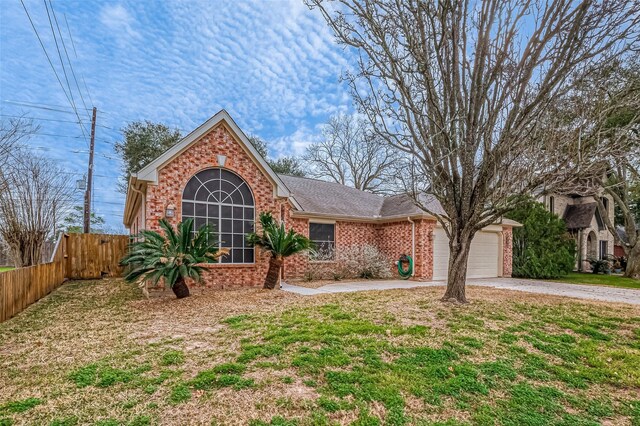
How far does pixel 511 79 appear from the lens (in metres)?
7.70

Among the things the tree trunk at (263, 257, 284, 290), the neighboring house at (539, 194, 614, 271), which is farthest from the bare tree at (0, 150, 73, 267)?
the neighboring house at (539, 194, 614, 271)

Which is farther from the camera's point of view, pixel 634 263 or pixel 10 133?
pixel 634 263

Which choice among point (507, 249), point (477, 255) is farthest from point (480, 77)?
point (507, 249)

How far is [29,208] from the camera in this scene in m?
13.1

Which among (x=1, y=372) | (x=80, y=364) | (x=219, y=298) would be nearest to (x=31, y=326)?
(x=1, y=372)

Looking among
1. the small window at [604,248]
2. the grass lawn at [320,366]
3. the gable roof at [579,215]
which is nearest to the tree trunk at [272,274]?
the grass lawn at [320,366]

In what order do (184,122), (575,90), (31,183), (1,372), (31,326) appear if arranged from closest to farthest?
(1,372) < (31,326) < (575,90) < (31,183) < (184,122)

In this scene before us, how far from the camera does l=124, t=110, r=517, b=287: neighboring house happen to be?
1000cm

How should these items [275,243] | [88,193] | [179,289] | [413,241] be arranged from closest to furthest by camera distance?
[179,289]
[275,243]
[413,241]
[88,193]

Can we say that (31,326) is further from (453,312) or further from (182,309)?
(453,312)

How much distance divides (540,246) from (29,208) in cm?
2310

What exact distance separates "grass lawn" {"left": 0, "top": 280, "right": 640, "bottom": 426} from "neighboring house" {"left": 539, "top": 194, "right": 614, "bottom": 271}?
19066mm

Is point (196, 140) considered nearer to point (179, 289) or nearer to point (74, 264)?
point (179, 289)

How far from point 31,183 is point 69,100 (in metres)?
4.91
